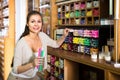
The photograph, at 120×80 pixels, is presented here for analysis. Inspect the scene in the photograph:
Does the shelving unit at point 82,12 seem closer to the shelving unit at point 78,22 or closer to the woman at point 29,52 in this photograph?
the shelving unit at point 78,22

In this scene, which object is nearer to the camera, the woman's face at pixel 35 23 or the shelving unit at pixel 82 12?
the woman's face at pixel 35 23

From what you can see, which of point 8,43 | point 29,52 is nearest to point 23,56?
point 29,52

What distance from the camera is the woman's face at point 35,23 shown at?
226 centimetres

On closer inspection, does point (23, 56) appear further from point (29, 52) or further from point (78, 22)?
point (78, 22)

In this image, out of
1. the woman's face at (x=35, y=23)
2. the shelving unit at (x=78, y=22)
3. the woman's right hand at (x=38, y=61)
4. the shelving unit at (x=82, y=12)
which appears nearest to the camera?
the woman's right hand at (x=38, y=61)

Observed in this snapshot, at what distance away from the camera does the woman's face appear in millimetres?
2264

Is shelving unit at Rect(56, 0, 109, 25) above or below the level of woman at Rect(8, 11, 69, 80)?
above

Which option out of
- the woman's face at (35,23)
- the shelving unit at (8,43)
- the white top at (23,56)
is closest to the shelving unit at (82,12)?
the woman's face at (35,23)

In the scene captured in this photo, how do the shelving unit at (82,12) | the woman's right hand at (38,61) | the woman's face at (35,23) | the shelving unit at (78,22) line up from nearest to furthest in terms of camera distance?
the woman's right hand at (38,61), the woman's face at (35,23), the shelving unit at (78,22), the shelving unit at (82,12)

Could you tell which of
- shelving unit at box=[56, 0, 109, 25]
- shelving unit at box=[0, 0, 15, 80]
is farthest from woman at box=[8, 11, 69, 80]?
shelving unit at box=[0, 0, 15, 80]

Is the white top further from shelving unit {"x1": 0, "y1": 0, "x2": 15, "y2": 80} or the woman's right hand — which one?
shelving unit {"x1": 0, "y1": 0, "x2": 15, "y2": 80}

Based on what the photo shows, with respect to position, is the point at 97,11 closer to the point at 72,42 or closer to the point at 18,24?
the point at 72,42

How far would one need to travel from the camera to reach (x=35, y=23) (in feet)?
A: 7.43

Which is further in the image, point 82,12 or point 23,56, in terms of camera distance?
point 82,12
